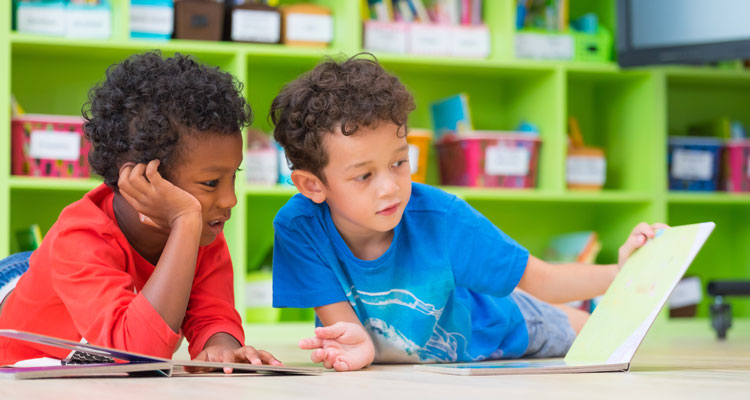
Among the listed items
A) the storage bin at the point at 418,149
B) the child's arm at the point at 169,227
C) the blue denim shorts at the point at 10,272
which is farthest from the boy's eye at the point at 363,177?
the storage bin at the point at 418,149

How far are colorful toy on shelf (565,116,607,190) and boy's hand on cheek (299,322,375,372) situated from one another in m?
1.68

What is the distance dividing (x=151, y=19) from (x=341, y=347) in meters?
1.56

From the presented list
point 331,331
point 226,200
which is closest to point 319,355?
point 331,331

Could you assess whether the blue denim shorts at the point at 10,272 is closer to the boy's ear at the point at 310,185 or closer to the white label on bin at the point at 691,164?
the boy's ear at the point at 310,185

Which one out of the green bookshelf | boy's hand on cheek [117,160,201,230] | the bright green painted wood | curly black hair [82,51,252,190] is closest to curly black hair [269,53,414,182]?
curly black hair [82,51,252,190]

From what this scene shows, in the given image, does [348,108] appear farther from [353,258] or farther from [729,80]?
[729,80]

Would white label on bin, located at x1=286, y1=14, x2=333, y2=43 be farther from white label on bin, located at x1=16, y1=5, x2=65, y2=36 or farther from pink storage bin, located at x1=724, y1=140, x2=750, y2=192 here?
pink storage bin, located at x1=724, y1=140, x2=750, y2=192

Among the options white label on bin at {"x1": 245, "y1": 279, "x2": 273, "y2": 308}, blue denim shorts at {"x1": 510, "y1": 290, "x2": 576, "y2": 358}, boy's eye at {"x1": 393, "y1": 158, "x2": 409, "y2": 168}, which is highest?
boy's eye at {"x1": 393, "y1": 158, "x2": 409, "y2": 168}

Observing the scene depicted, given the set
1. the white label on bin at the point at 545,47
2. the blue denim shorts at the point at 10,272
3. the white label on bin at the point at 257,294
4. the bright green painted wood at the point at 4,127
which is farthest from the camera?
the white label on bin at the point at 545,47

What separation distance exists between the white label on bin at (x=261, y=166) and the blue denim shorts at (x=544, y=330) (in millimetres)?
→ 1029

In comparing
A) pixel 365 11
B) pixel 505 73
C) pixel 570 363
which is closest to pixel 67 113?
pixel 365 11

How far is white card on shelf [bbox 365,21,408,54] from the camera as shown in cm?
264

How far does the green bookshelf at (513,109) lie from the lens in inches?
98.1

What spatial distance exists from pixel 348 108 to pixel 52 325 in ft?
1.69
